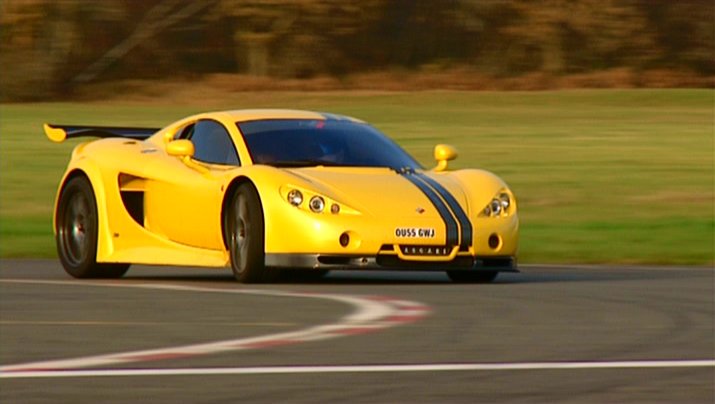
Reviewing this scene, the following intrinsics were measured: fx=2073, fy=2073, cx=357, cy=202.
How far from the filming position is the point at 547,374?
793 cm

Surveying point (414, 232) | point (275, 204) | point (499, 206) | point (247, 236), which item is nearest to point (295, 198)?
point (275, 204)

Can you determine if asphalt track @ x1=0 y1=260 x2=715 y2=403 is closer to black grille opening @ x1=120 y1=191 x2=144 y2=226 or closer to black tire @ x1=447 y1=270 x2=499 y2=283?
black tire @ x1=447 y1=270 x2=499 y2=283

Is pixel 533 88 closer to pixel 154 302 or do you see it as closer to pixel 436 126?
pixel 436 126

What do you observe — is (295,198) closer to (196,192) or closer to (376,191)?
(376,191)

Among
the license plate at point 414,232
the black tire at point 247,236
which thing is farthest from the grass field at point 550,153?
the black tire at point 247,236

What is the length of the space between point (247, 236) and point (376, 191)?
884 mm

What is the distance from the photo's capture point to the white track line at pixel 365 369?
25.8ft

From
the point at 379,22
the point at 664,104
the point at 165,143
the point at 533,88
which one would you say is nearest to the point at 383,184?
the point at 165,143

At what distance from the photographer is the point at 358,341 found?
363 inches

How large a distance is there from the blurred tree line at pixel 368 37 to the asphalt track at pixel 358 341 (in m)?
37.7

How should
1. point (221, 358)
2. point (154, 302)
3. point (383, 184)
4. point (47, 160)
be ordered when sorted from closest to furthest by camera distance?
point (221, 358), point (154, 302), point (383, 184), point (47, 160)

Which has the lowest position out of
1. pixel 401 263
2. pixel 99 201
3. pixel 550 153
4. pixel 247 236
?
pixel 550 153

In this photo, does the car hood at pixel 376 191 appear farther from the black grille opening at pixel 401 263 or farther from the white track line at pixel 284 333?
the white track line at pixel 284 333

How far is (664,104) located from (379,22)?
12823 millimetres
